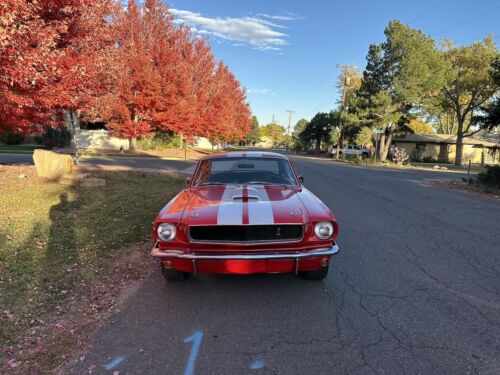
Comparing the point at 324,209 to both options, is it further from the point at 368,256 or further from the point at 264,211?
the point at 368,256

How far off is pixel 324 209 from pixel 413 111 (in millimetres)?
36994

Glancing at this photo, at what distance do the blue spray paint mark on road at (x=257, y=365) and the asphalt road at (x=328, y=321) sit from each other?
0.04 feet

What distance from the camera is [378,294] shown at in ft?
13.1

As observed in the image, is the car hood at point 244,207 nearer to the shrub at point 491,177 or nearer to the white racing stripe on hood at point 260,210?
the white racing stripe on hood at point 260,210

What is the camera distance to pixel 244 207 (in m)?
3.82

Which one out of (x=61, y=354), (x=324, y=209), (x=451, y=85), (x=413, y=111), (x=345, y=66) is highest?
(x=345, y=66)

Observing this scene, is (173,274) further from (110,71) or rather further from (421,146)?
(421,146)

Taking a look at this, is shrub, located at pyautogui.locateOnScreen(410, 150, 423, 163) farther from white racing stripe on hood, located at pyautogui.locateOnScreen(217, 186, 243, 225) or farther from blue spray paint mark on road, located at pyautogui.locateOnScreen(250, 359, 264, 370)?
blue spray paint mark on road, located at pyautogui.locateOnScreen(250, 359, 264, 370)

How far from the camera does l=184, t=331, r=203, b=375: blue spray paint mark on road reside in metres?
2.65

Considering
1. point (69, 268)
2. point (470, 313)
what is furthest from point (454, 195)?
point (69, 268)

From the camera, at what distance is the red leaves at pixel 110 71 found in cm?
632

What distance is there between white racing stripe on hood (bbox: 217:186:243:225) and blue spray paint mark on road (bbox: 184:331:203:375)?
1012mm

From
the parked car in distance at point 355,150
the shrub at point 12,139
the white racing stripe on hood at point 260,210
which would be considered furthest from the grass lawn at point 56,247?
the parked car in distance at point 355,150

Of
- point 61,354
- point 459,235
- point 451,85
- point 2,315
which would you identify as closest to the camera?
point 61,354
